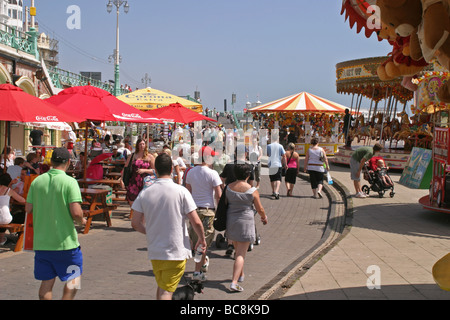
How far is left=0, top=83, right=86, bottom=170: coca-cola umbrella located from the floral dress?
159cm

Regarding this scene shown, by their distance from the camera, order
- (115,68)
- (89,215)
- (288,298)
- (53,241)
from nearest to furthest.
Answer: (53,241) → (288,298) → (89,215) → (115,68)

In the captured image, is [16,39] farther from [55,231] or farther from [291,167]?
[55,231]

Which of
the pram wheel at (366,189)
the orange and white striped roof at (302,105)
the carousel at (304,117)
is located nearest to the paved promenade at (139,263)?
the pram wheel at (366,189)

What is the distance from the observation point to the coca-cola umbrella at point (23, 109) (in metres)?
8.47

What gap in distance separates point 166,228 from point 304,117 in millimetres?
26585

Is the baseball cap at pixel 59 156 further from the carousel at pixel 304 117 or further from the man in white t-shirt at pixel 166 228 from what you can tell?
the carousel at pixel 304 117

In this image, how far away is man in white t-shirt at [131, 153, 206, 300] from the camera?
4750mm

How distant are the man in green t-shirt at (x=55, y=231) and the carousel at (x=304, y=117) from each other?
80.6ft

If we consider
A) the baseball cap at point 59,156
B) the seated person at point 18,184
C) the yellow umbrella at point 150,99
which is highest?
the yellow umbrella at point 150,99
